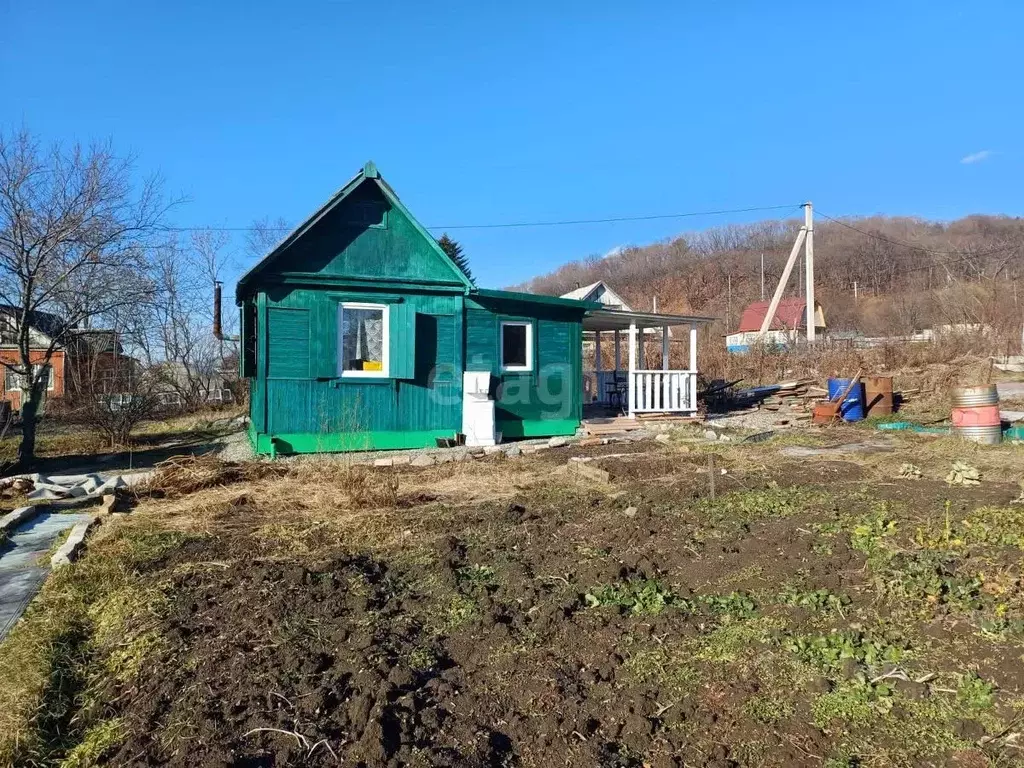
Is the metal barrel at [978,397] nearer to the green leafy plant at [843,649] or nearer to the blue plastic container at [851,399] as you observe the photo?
the blue plastic container at [851,399]

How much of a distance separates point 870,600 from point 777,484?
3.53 meters

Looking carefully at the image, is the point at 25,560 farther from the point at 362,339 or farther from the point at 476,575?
the point at 362,339

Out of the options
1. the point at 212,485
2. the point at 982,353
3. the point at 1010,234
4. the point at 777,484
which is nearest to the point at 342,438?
the point at 212,485

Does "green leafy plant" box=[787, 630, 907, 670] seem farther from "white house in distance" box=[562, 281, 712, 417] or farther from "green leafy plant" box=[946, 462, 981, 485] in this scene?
"white house in distance" box=[562, 281, 712, 417]

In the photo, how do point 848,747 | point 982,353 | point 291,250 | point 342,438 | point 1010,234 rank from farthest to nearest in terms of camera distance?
point 1010,234, point 982,353, point 291,250, point 342,438, point 848,747

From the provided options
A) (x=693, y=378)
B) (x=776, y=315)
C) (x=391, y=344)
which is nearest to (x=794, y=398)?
(x=693, y=378)

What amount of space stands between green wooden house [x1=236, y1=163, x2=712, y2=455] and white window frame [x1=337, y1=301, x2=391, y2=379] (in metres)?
0.02

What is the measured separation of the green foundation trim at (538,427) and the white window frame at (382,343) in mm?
2346

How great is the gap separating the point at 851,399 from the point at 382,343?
10139mm

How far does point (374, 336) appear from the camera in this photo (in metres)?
11.9

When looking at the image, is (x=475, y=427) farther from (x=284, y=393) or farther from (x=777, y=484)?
(x=777, y=484)

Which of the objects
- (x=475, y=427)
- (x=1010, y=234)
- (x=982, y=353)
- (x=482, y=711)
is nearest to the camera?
(x=482, y=711)

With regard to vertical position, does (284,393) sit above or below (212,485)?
above

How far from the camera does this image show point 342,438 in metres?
10.5
